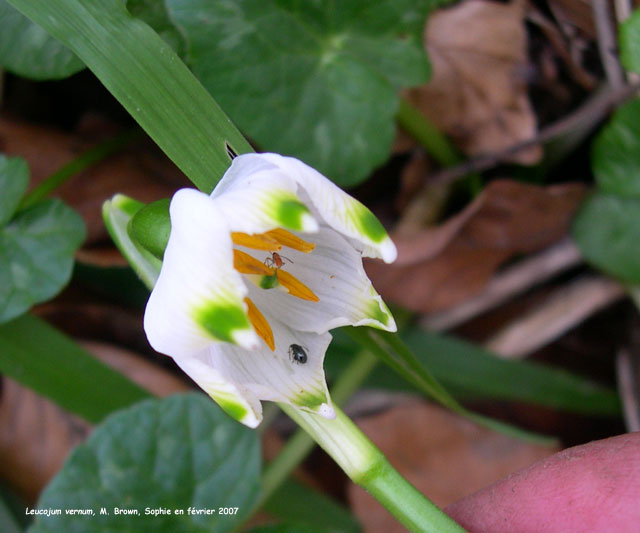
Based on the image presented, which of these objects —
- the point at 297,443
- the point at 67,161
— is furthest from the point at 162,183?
the point at 297,443

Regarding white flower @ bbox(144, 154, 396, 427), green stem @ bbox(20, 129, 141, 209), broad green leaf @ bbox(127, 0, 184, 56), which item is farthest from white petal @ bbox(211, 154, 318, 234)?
green stem @ bbox(20, 129, 141, 209)

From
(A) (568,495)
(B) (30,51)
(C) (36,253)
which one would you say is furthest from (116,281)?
(A) (568,495)

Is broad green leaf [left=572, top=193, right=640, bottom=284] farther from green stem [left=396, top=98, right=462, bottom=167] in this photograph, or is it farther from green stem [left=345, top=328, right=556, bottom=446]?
green stem [left=345, top=328, right=556, bottom=446]

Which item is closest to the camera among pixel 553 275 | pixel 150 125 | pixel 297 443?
pixel 150 125

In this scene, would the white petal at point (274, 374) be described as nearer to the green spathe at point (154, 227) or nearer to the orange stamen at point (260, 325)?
the orange stamen at point (260, 325)

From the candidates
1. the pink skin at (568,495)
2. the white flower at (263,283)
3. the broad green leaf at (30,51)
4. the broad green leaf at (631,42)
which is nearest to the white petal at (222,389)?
the white flower at (263,283)

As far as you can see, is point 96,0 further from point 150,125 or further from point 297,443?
point 297,443

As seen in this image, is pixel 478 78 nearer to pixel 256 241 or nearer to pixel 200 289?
pixel 256 241

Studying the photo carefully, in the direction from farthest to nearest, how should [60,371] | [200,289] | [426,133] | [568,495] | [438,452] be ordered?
[438,452] < [426,133] < [60,371] < [568,495] < [200,289]
